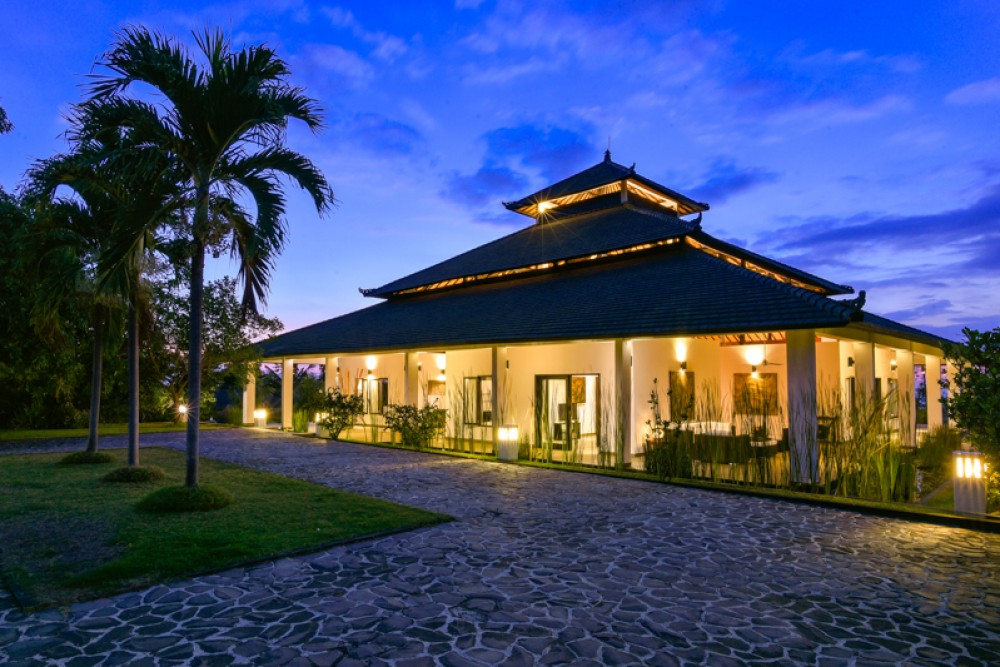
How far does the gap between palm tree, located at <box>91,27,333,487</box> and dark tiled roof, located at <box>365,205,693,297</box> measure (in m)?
10.1

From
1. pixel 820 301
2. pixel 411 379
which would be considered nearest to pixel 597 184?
pixel 411 379

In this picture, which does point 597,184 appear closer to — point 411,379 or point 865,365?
point 411,379

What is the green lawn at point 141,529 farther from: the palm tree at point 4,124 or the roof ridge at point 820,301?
the palm tree at point 4,124

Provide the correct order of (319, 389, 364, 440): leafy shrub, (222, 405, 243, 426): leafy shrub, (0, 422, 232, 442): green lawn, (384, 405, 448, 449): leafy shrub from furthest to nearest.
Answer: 1. (222, 405, 243, 426): leafy shrub
2. (0, 422, 232, 442): green lawn
3. (319, 389, 364, 440): leafy shrub
4. (384, 405, 448, 449): leafy shrub

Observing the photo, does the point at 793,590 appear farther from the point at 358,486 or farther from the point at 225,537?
the point at 358,486

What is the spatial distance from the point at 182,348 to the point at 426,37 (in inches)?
694

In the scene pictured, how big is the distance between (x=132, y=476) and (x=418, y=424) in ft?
23.0

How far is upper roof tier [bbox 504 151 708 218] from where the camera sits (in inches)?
768

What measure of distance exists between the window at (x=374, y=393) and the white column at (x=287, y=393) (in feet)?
8.84

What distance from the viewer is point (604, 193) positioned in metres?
20.1

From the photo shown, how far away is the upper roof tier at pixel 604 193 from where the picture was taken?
19.5m

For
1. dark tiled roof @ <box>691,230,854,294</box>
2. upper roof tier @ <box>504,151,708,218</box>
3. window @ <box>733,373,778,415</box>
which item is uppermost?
upper roof tier @ <box>504,151,708,218</box>

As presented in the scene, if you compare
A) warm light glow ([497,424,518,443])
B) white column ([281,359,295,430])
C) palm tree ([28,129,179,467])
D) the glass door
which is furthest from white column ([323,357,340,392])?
warm light glow ([497,424,518,443])

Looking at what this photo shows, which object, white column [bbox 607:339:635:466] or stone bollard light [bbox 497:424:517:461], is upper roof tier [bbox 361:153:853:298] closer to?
white column [bbox 607:339:635:466]
